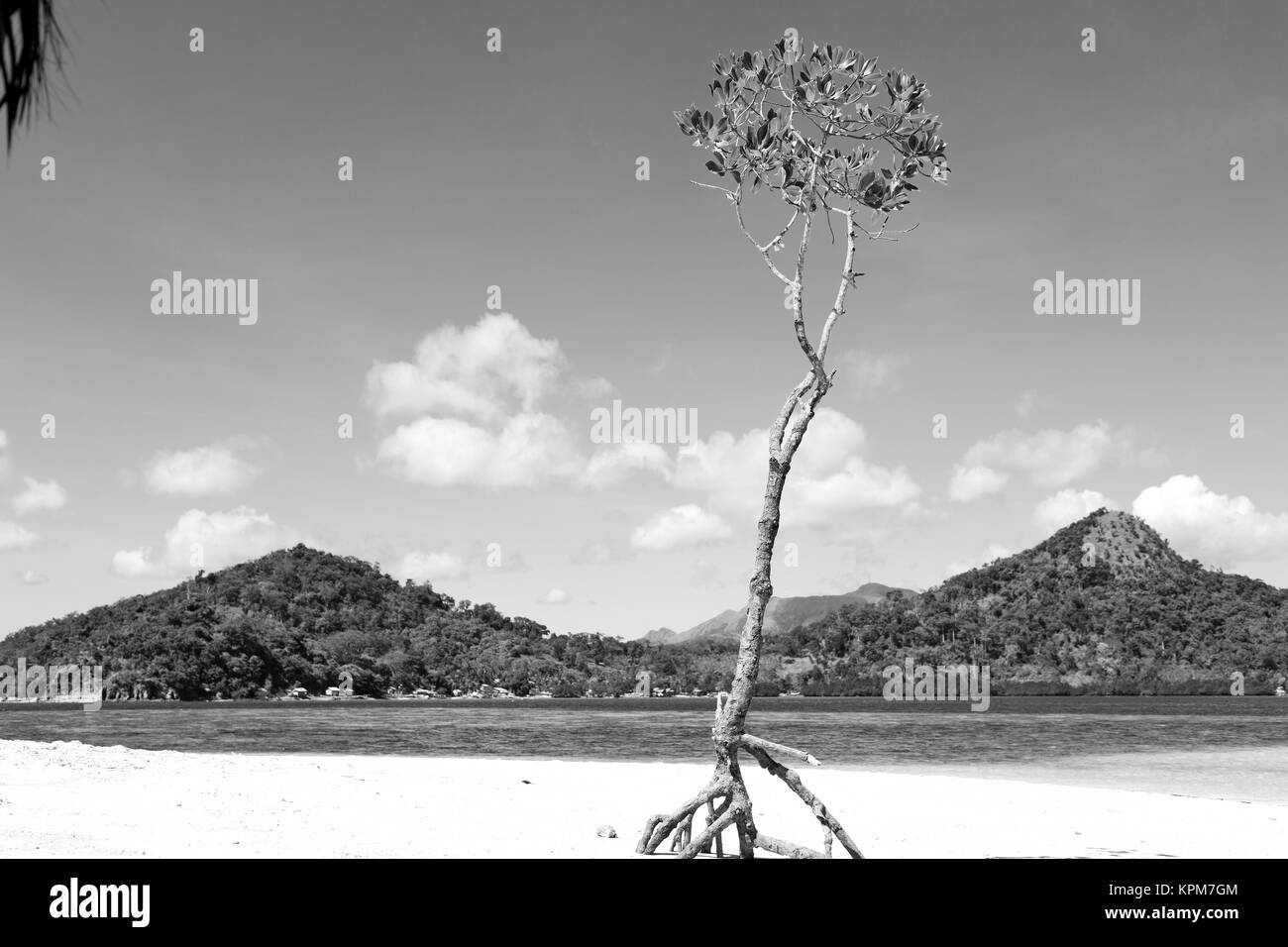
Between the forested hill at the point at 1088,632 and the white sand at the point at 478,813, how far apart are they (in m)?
156

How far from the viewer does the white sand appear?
11.3 m

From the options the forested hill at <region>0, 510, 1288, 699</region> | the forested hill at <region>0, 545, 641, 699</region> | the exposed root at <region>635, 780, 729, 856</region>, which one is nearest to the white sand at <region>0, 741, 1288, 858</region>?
the exposed root at <region>635, 780, 729, 856</region>

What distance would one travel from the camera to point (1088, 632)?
17662cm

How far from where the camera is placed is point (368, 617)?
187375mm

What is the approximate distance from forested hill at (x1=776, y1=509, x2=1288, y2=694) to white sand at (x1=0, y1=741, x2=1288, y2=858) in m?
156

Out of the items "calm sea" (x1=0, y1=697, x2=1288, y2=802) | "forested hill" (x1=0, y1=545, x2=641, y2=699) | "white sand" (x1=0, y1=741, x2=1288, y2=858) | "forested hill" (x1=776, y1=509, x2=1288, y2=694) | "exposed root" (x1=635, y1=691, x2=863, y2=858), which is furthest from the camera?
"forested hill" (x1=776, y1=509, x2=1288, y2=694)

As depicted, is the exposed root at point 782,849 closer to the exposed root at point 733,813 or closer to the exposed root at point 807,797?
the exposed root at point 733,813

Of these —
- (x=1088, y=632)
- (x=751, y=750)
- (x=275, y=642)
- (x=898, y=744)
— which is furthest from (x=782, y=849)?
(x=1088, y=632)

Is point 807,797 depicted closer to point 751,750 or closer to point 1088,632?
point 751,750

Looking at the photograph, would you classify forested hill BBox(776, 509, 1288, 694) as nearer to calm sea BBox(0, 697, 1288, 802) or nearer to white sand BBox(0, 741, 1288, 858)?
calm sea BBox(0, 697, 1288, 802)
